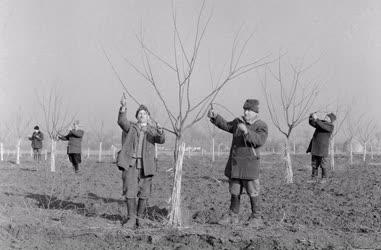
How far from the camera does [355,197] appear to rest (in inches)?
307

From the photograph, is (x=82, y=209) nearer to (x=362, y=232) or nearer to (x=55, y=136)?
(x=362, y=232)

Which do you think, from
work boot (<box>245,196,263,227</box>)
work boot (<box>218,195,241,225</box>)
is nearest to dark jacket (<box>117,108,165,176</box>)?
work boot (<box>218,195,241,225</box>)

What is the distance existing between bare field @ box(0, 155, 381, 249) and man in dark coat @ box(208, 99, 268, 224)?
0.31 meters

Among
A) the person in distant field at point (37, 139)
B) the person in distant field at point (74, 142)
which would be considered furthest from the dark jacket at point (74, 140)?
the person in distant field at point (37, 139)

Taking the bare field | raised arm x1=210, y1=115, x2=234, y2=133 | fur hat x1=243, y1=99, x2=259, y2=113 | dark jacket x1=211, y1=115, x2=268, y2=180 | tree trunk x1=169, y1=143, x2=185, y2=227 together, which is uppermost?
fur hat x1=243, y1=99, x2=259, y2=113

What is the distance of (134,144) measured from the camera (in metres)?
5.66

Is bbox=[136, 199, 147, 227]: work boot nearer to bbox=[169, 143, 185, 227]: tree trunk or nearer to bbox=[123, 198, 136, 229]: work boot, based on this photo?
bbox=[123, 198, 136, 229]: work boot

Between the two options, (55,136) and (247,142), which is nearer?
(247,142)

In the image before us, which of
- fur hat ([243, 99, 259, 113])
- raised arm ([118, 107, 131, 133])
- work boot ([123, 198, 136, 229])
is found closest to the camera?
work boot ([123, 198, 136, 229])

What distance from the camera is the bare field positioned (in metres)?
4.48

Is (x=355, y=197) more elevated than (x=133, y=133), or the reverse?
(x=133, y=133)

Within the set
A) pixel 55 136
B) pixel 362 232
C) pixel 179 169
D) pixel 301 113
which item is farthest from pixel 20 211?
pixel 55 136

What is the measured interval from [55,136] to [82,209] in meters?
Result: 8.59

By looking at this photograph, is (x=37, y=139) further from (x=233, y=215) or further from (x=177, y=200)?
(x=177, y=200)
